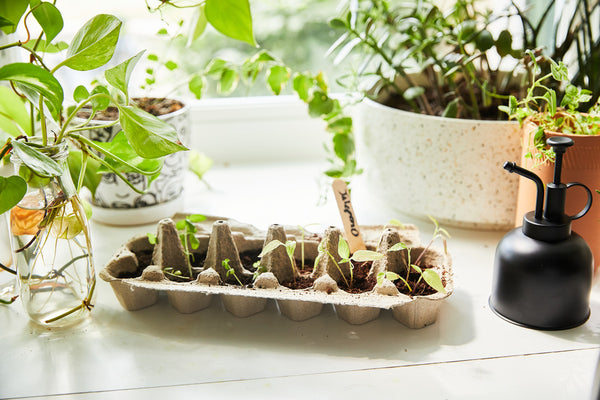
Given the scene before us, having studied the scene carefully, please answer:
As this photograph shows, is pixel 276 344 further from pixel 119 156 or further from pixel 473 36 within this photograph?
pixel 473 36

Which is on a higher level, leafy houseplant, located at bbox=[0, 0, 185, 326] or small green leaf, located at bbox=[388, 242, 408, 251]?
leafy houseplant, located at bbox=[0, 0, 185, 326]

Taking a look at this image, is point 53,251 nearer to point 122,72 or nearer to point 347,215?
point 122,72

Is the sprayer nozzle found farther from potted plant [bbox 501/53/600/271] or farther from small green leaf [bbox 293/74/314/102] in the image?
small green leaf [bbox 293/74/314/102]

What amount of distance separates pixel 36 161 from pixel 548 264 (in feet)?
1.80

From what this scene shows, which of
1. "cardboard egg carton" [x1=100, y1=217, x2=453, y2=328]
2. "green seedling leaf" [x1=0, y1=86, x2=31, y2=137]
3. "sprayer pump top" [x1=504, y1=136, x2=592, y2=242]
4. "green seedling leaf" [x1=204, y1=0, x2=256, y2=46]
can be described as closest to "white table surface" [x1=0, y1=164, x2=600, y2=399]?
"cardboard egg carton" [x1=100, y1=217, x2=453, y2=328]

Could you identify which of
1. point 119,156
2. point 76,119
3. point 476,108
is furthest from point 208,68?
point 476,108

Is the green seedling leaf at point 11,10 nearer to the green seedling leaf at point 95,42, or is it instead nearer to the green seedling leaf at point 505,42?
the green seedling leaf at point 95,42

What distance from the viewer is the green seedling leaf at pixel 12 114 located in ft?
2.58

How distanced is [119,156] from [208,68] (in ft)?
1.11

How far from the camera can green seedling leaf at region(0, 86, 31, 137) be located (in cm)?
79

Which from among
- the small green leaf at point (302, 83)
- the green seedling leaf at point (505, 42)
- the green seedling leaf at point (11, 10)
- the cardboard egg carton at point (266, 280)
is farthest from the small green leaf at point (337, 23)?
the green seedling leaf at point (11, 10)

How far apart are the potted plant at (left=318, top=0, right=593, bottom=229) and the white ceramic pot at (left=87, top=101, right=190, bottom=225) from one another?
0.93 ft

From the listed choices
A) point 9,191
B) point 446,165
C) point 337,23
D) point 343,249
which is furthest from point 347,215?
point 9,191

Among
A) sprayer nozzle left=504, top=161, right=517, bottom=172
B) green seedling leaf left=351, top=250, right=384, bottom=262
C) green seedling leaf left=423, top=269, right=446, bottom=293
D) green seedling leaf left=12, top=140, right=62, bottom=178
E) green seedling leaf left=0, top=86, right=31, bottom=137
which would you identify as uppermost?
green seedling leaf left=0, top=86, right=31, bottom=137
